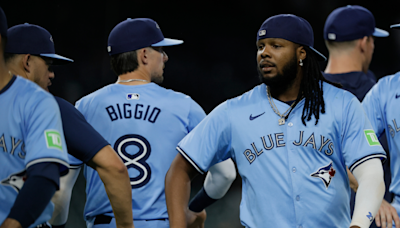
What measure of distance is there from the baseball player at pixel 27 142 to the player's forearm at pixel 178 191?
0.85m

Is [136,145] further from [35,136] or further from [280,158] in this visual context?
[35,136]

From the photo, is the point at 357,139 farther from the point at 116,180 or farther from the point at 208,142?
the point at 116,180

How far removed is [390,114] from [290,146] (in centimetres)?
87

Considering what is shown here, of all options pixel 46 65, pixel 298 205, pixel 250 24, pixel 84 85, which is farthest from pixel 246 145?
pixel 250 24

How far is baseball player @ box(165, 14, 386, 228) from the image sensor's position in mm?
2219

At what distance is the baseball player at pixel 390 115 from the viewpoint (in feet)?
9.14

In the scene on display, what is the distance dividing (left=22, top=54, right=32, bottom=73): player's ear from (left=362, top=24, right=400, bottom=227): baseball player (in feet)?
6.37

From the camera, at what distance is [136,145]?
104 inches

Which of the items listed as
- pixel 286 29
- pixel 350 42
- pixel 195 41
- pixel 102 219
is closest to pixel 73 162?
pixel 102 219

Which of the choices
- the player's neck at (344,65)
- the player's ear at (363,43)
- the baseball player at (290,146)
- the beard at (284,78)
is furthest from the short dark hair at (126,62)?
the player's ear at (363,43)

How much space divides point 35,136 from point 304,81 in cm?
140

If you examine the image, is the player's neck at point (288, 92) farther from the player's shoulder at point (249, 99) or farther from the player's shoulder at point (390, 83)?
the player's shoulder at point (390, 83)

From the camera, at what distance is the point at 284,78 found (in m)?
2.42

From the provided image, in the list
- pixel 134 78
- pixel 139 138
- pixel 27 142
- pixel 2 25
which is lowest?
pixel 139 138
